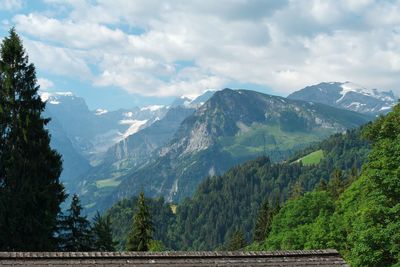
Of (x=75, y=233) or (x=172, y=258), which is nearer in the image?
(x=172, y=258)

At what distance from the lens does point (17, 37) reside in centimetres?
4034

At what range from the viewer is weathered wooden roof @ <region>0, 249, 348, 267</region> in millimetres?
18723

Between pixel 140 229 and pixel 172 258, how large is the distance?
141ft

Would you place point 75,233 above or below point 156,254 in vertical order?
below

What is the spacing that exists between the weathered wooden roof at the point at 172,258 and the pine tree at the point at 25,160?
62.7ft

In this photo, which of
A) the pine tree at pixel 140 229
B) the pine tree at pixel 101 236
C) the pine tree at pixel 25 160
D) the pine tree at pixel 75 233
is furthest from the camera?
the pine tree at pixel 140 229

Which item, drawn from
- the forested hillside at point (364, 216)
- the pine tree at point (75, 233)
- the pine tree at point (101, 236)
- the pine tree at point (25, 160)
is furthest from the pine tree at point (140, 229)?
the pine tree at point (25, 160)

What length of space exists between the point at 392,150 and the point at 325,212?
2225 centimetres

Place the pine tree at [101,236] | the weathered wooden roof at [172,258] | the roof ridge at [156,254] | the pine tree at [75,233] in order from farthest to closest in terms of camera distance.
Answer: the pine tree at [101,236] < the pine tree at [75,233] < the roof ridge at [156,254] < the weathered wooden roof at [172,258]

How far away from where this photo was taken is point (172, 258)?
19672mm

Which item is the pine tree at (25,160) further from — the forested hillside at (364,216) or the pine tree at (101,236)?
the forested hillside at (364,216)

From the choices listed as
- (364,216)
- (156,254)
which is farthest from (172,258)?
(364,216)

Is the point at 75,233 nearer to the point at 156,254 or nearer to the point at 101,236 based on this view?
the point at 101,236

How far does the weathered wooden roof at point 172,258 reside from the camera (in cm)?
1872
